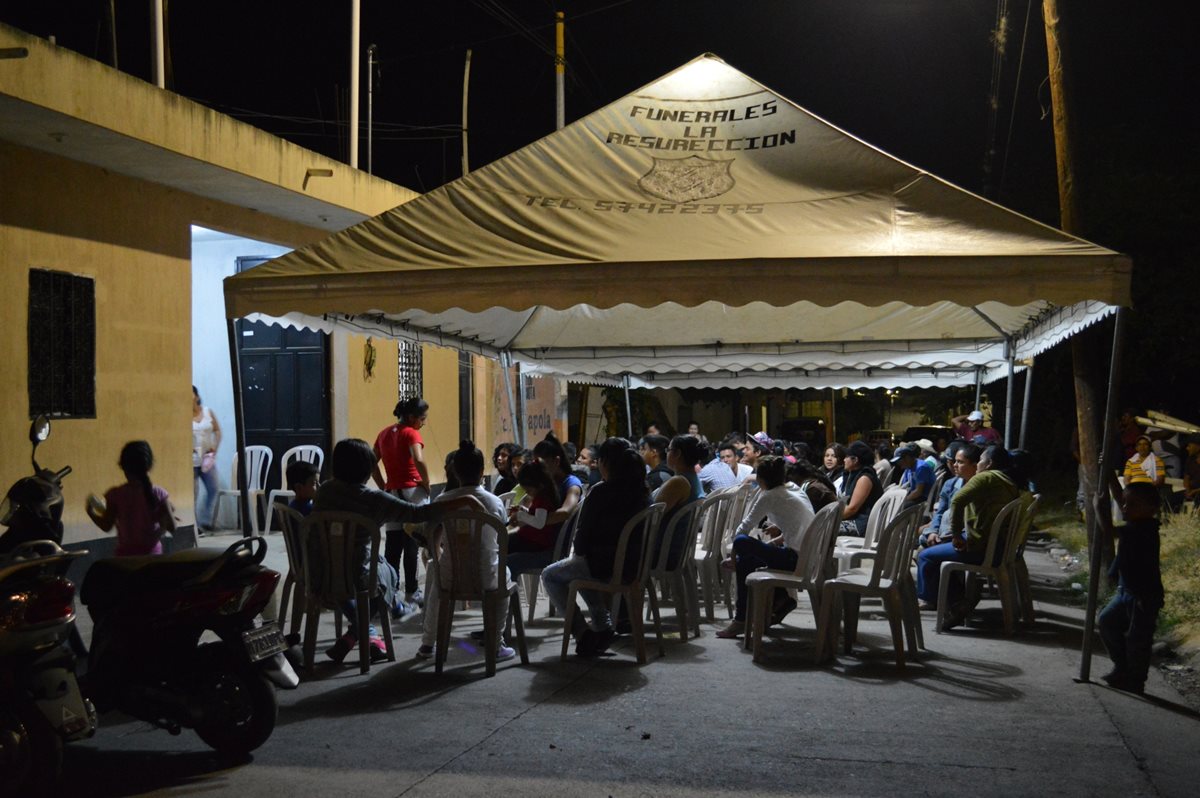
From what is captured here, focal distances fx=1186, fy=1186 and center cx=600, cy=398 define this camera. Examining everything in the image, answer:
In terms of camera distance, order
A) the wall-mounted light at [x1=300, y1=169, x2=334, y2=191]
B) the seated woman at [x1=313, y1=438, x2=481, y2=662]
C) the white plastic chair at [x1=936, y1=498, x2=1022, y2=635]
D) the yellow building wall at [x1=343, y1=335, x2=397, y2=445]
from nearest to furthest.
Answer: the seated woman at [x1=313, y1=438, x2=481, y2=662] → the white plastic chair at [x1=936, y1=498, x2=1022, y2=635] → the wall-mounted light at [x1=300, y1=169, x2=334, y2=191] → the yellow building wall at [x1=343, y1=335, x2=397, y2=445]

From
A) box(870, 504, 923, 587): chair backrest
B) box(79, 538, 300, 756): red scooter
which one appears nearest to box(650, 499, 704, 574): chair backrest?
box(870, 504, 923, 587): chair backrest

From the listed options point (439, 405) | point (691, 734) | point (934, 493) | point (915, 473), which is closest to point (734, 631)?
point (691, 734)

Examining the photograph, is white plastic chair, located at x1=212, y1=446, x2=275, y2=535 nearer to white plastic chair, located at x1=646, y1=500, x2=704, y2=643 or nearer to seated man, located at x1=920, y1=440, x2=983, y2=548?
white plastic chair, located at x1=646, y1=500, x2=704, y2=643

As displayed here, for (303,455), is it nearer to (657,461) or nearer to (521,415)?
(521,415)

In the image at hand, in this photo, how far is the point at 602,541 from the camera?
680cm

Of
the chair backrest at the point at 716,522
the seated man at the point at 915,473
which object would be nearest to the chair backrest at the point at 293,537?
the chair backrest at the point at 716,522

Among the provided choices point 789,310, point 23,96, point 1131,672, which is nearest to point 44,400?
point 23,96

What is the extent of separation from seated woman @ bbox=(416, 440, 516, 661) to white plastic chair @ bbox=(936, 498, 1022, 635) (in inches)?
116

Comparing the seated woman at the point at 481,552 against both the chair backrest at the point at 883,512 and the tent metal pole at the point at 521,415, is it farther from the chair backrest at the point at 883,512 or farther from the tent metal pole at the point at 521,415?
the tent metal pole at the point at 521,415

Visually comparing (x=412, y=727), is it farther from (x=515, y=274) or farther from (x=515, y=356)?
(x=515, y=356)

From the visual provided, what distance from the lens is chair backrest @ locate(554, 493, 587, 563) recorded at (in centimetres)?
780

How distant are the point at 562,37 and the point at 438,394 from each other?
822 cm

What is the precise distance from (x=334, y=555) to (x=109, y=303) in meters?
5.30

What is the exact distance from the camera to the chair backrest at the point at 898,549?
6699 mm
